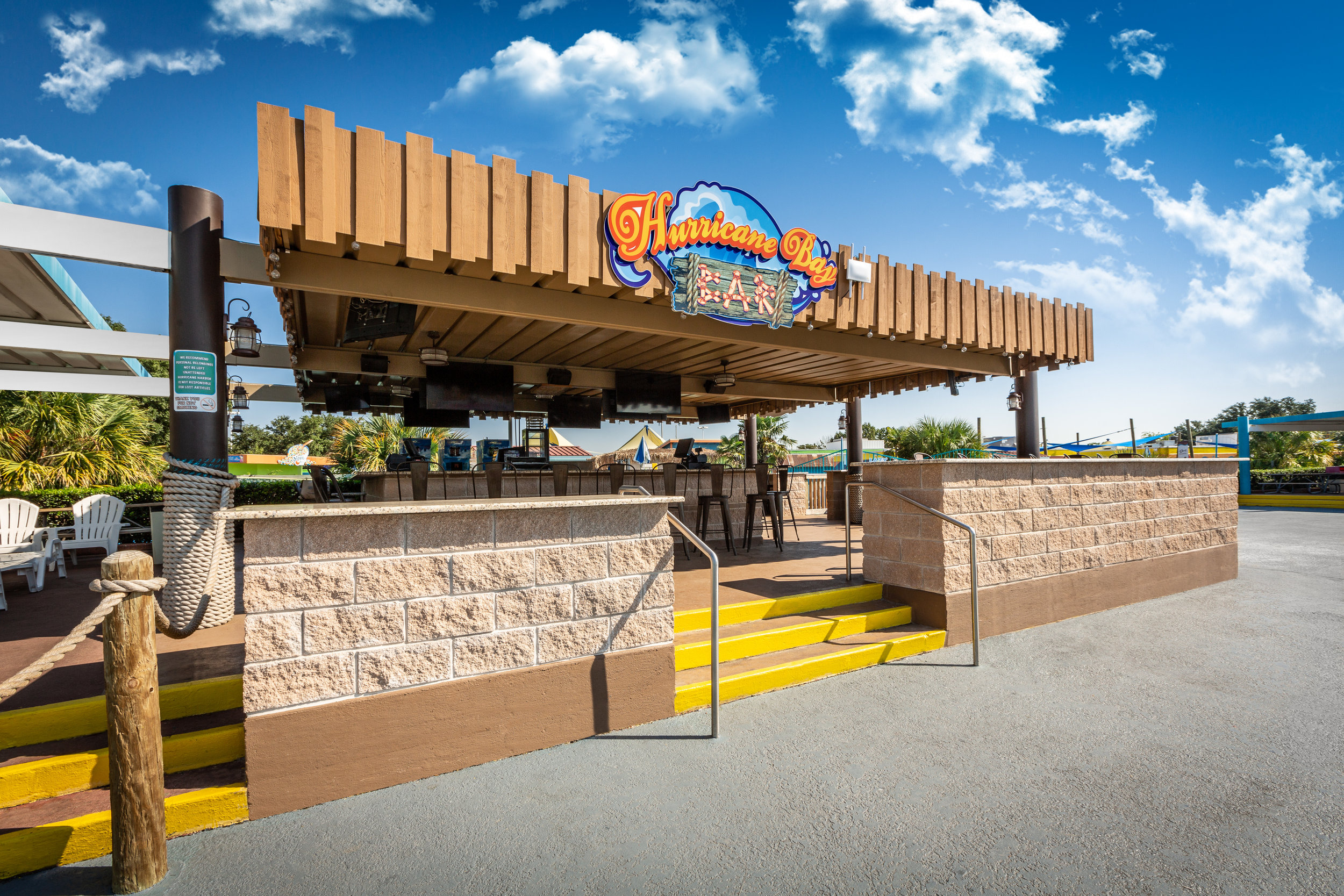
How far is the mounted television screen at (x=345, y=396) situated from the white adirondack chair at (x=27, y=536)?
3.85 meters

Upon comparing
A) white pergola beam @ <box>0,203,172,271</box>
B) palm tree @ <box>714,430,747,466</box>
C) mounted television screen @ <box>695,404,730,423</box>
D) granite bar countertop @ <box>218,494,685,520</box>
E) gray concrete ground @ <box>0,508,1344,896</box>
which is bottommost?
gray concrete ground @ <box>0,508,1344,896</box>

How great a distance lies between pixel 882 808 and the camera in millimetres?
2527

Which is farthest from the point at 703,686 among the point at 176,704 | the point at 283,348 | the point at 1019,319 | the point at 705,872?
the point at 283,348

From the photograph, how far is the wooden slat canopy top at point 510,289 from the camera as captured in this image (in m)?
3.72

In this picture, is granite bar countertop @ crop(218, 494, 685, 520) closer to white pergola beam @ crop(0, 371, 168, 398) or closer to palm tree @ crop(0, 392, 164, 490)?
white pergola beam @ crop(0, 371, 168, 398)

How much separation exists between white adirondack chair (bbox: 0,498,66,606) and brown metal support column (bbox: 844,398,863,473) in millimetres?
10947

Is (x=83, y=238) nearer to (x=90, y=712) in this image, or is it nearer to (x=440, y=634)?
(x=90, y=712)

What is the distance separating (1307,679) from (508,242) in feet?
20.1

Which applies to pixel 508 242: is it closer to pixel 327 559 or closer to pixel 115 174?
pixel 327 559

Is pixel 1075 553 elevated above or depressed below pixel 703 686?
above

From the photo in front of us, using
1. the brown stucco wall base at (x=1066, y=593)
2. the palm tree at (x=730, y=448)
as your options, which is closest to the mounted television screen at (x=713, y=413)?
the brown stucco wall base at (x=1066, y=593)

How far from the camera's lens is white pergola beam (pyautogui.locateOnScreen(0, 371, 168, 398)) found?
7.96 metres

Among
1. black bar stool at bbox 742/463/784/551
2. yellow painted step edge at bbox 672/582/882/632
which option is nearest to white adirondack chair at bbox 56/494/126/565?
yellow painted step edge at bbox 672/582/882/632

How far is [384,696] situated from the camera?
2643mm
